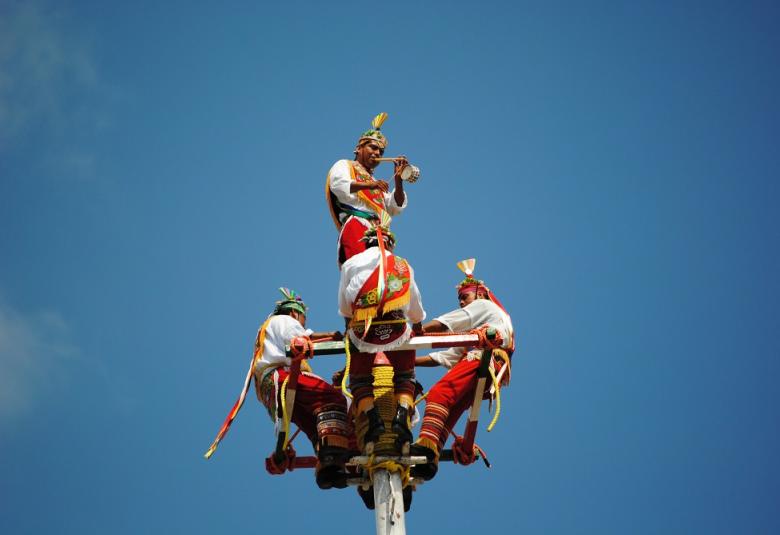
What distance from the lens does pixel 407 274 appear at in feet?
36.1

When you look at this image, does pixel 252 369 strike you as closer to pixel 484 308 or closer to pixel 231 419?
pixel 231 419

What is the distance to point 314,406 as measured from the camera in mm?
11195

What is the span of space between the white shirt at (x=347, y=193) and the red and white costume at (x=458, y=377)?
168 cm

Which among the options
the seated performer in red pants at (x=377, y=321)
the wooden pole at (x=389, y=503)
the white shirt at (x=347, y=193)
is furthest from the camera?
the white shirt at (x=347, y=193)

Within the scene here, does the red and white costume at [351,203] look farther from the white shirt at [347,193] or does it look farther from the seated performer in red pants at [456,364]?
the seated performer in red pants at [456,364]

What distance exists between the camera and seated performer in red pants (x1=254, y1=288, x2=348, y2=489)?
35.6ft

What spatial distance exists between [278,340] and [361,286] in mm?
1584

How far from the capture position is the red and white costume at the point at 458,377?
11.2 metres

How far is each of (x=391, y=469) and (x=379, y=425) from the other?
0.49 m

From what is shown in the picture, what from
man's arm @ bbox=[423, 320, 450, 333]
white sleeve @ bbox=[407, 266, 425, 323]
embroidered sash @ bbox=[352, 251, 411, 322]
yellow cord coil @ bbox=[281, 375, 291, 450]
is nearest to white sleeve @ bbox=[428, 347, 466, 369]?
man's arm @ bbox=[423, 320, 450, 333]

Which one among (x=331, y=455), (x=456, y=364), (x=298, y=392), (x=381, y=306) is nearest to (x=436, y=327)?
(x=456, y=364)

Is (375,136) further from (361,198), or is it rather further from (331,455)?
(331,455)

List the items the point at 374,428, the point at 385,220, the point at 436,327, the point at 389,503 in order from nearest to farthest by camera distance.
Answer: the point at 389,503, the point at 374,428, the point at 385,220, the point at 436,327

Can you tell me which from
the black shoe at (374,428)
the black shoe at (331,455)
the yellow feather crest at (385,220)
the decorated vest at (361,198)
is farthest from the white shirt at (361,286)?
the decorated vest at (361,198)
